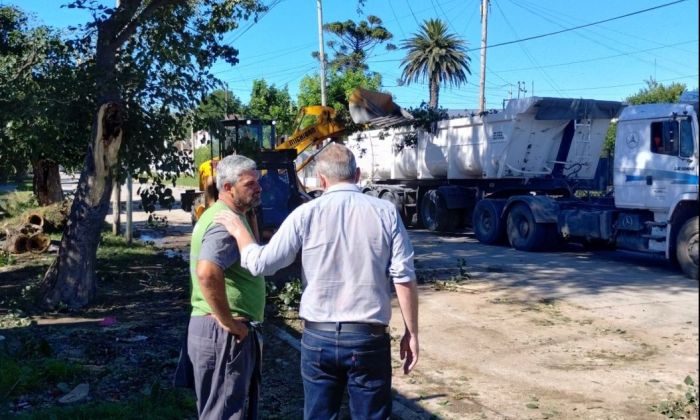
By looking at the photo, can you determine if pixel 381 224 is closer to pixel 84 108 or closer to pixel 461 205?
pixel 84 108

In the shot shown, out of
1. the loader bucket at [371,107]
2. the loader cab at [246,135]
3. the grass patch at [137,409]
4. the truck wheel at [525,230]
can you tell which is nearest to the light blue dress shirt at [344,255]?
the grass patch at [137,409]

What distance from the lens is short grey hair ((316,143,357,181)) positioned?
346 cm

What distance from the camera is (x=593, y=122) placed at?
16750mm

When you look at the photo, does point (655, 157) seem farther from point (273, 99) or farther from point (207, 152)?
point (273, 99)

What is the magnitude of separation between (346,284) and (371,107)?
590 inches

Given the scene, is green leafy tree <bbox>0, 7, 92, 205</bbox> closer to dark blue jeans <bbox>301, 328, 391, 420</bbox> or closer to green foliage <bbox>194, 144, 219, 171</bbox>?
green foliage <bbox>194, 144, 219, 171</bbox>

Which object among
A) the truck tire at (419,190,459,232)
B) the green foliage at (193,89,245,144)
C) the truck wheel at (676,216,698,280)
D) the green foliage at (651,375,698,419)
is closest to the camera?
the green foliage at (651,375,698,419)

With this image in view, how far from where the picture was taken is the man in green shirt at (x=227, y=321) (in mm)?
3537

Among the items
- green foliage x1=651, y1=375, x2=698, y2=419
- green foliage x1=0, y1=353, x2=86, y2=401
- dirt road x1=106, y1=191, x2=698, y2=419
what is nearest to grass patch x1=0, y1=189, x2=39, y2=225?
dirt road x1=106, y1=191, x2=698, y2=419

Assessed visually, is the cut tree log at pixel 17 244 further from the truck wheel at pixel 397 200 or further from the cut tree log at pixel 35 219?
the truck wheel at pixel 397 200

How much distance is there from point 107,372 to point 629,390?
14.8ft

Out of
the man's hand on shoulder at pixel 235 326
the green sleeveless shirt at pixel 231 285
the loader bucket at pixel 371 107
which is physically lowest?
the man's hand on shoulder at pixel 235 326

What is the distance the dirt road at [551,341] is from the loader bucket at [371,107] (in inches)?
218

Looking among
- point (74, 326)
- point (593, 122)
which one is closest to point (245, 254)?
point (74, 326)
